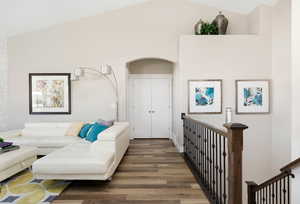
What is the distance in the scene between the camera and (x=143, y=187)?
8.72ft

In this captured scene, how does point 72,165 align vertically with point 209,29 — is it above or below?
below

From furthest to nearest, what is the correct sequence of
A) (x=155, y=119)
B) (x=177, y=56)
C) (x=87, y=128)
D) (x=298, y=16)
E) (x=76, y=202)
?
(x=155, y=119) → (x=177, y=56) → (x=87, y=128) → (x=298, y=16) → (x=76, y=202)

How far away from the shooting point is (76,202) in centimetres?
228

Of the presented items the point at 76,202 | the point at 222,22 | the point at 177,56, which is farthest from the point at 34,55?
the point at 222,22

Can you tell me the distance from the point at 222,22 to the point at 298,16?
1764 mm

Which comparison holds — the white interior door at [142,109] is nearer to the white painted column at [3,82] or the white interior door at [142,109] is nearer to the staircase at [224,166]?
the staircase at [224,166]

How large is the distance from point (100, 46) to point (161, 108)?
8.48 ft

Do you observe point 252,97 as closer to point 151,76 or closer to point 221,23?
point 221,23

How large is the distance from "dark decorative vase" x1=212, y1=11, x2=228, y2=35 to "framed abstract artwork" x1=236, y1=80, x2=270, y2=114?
1.22 m

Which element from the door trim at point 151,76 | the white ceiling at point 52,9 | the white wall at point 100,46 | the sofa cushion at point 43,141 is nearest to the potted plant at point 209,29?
the white wall at point 100,46

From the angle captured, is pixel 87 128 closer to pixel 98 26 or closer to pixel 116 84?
pixel 116 84

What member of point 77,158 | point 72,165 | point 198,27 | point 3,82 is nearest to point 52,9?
point 3,82

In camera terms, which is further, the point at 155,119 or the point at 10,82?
the point at 155,119

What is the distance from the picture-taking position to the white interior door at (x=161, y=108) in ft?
19.9
